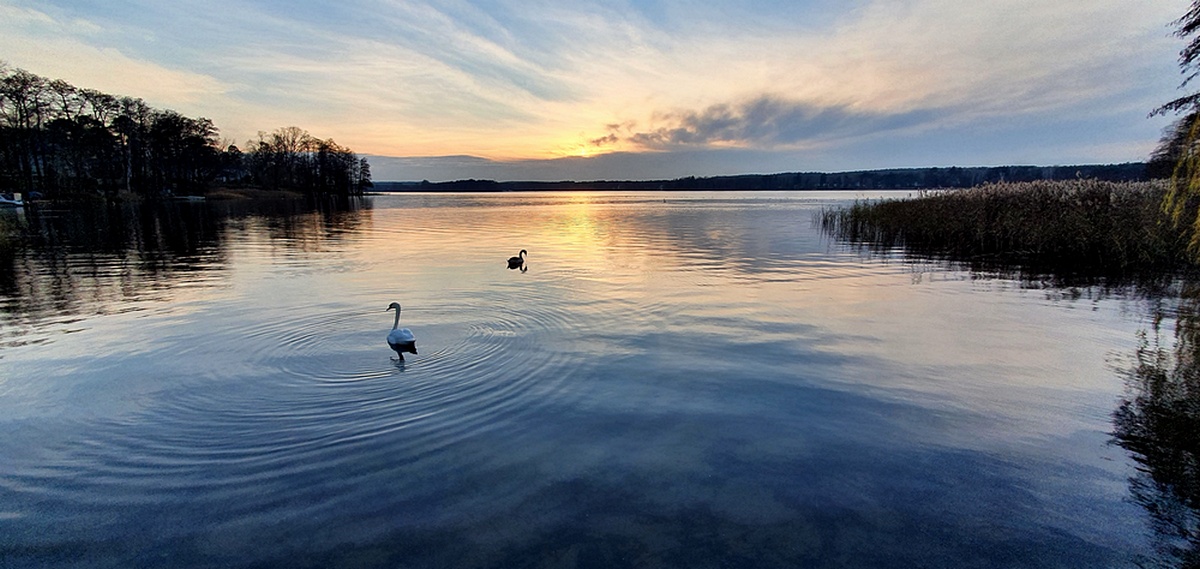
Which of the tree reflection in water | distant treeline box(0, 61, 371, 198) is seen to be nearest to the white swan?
the tree reflection in water

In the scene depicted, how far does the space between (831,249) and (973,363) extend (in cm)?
1765

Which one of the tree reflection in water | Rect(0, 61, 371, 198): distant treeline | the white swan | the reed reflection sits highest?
Rect(0, 61, 371, 198): distant treeline

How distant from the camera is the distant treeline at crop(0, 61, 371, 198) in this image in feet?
200

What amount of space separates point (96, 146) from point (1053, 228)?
9753 centimetres

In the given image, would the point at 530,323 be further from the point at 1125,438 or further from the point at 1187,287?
the point at 1187,287

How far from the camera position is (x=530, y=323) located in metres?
11.9

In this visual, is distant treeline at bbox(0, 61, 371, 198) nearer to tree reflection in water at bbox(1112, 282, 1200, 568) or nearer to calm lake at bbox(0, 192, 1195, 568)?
calm lake at bbox(0, 192, 1195, 568)

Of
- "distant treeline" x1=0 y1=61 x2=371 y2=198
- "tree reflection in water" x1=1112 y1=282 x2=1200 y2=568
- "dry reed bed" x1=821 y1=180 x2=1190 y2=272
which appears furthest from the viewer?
"distant treeline" x1=0 y1=61 x2=371 y2=198

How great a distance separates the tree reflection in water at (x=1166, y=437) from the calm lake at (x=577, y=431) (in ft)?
0.25

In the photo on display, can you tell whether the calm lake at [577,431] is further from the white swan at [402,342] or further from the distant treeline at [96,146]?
the distant treeline at [96,146]

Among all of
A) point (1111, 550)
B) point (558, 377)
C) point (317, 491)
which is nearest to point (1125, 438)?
point (1111, 550)

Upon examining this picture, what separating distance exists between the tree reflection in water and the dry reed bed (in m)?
11.5

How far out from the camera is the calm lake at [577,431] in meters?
4.49

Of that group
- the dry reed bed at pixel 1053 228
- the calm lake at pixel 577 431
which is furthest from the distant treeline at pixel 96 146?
the dry reed bed at pixel 1053 228
